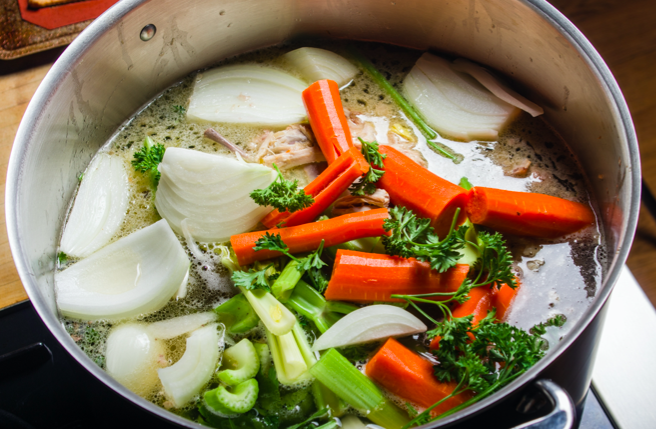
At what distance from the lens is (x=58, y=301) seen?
127 centimetres

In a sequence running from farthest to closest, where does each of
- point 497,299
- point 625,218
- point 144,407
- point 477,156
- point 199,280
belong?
point 477,156 → point 199,280 → point 497,299 → point 625,218 → point 144,407

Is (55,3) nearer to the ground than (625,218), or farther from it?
farther from it

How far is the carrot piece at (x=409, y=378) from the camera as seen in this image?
1125 millimetres

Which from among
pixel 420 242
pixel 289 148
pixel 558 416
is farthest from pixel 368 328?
pixel 289 148

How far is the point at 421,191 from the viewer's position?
134 cm

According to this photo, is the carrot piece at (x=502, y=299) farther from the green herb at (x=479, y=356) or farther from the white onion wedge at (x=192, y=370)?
the white onion wedge at (x=192, y=370)

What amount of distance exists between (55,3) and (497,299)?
1.63m

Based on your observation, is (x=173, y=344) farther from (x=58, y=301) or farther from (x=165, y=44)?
(x=165, y=44)

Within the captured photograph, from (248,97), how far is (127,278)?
0.64 m

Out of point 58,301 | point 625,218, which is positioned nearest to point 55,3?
point 58,301

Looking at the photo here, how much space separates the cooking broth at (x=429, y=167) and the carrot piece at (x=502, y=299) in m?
0.03

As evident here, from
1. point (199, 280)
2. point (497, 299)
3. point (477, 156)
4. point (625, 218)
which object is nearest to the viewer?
point (625, 218)

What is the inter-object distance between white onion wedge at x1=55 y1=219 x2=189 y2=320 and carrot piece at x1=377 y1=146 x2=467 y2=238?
21.9 inches

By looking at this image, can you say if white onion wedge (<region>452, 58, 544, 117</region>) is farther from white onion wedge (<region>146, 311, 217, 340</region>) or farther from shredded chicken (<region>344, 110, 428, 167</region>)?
white onion wedge (<region>146, 311, 217, 340</region>)
